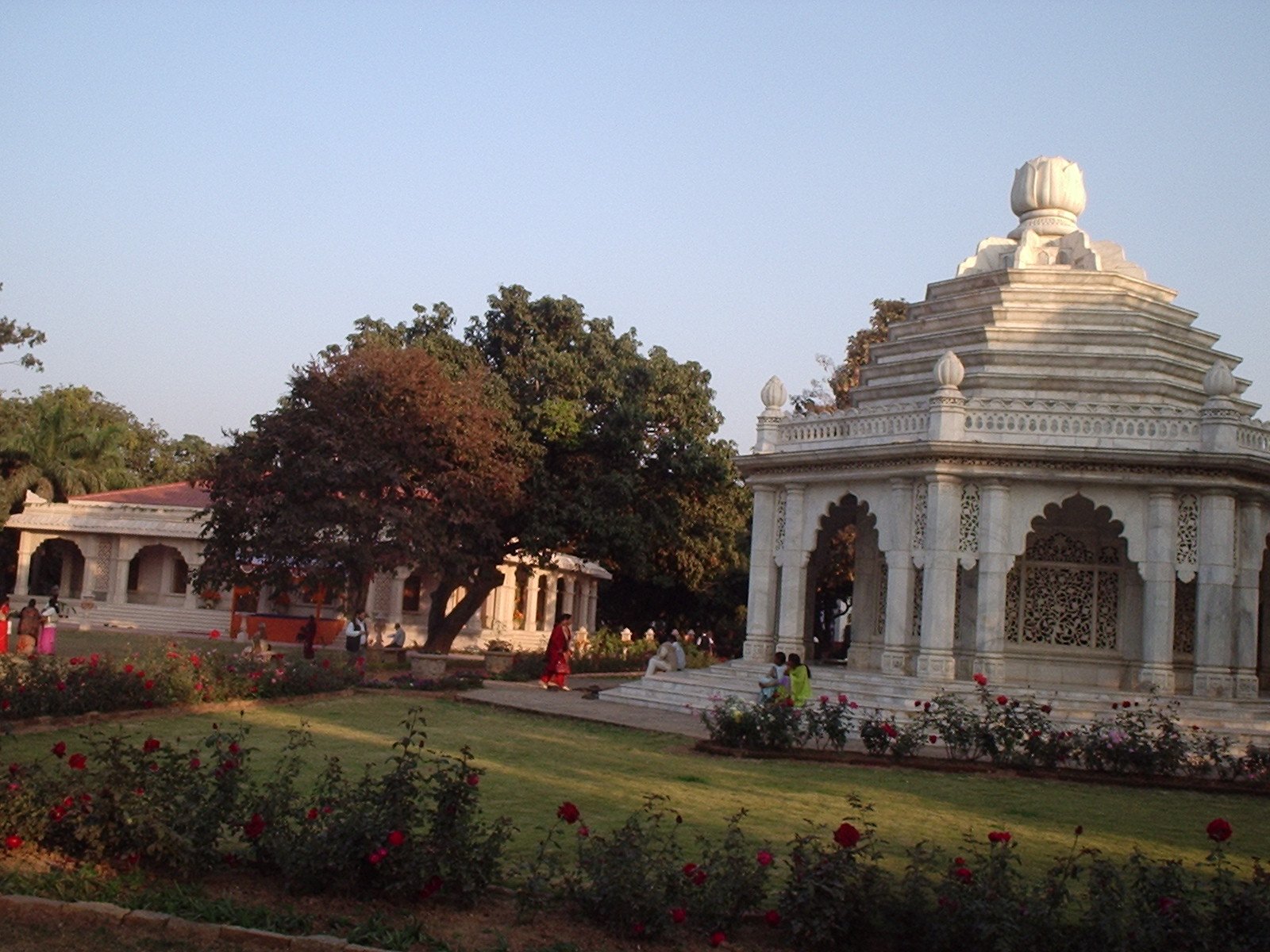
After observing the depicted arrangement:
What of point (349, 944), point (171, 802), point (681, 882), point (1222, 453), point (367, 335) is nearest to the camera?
point (349, 944)

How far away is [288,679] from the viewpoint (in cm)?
2048

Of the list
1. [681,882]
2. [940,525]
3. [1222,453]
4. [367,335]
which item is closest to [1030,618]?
[940,525]

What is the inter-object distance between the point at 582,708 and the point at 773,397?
22.8ft

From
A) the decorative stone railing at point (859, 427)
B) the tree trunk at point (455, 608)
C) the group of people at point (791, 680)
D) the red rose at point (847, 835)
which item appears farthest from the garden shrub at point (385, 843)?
the tree trunk at point (455, 608)

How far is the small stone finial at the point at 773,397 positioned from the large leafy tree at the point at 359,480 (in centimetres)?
776

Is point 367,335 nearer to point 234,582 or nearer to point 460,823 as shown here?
point 234,582

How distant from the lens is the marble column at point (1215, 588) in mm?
20141

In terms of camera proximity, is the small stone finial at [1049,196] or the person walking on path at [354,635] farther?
the person walking on path at [354,635]

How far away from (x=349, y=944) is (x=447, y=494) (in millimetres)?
22945

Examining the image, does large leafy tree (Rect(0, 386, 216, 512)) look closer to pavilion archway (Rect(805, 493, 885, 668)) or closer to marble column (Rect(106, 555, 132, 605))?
marble column (Rect(106, 555, 132, 605))

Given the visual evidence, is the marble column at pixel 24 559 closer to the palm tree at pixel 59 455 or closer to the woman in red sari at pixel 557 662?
the palm tree at pixel 59 455

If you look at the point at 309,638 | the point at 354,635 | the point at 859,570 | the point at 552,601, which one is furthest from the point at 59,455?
the point at 859,570

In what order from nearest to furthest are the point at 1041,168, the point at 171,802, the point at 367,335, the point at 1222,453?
1. the point at 171,802
2. the point at 1222,453
3. the point at 1041,168
4. the point at 367,335

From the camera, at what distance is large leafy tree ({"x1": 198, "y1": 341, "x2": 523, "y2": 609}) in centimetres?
2872
